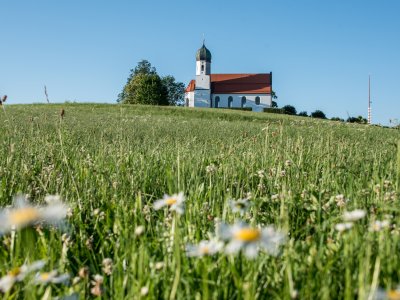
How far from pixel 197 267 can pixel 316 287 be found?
40cm

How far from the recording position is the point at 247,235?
1.02m

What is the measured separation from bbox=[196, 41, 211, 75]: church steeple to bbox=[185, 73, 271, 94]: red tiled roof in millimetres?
3321

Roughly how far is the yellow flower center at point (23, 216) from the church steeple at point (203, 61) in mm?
109282

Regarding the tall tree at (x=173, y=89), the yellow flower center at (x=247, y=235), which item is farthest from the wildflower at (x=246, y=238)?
the tall tree at (x=173, y=89)

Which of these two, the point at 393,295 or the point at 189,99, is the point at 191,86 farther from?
the point at 393,295

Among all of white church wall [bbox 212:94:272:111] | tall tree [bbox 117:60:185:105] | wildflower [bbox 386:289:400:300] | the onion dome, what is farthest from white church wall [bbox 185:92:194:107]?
wildflower [bbox 386:289:400:300]

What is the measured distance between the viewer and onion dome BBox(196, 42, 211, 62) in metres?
109

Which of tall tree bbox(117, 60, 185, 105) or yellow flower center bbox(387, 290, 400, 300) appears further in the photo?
tall tree bbox(117, 60, 185, 105)

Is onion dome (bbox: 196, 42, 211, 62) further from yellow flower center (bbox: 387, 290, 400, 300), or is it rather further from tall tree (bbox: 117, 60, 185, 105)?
yellow flower center (bbox: 387, 290, 400, 300)

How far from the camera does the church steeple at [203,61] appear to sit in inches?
4299

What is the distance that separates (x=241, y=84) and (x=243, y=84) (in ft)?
1.57

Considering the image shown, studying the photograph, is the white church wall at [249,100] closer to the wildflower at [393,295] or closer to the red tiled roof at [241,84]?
the red tiled roof at [241,84]

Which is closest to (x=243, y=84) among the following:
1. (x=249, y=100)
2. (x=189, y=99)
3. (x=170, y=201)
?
(x=249, y=100)

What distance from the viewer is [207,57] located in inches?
4299
